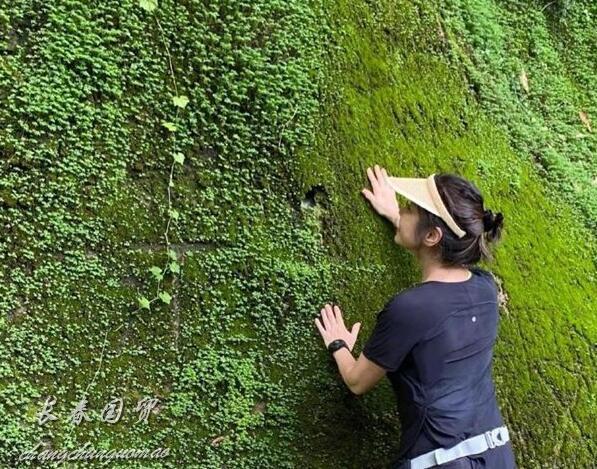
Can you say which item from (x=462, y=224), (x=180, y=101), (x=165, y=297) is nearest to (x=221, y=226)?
(x=165, y=297)

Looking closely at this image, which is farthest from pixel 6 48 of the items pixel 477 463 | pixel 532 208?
pixel 532 208

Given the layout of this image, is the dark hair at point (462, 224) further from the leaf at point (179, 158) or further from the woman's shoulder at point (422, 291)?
the leaf at point (179, 158)

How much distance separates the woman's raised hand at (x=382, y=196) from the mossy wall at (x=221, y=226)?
2.0 inches

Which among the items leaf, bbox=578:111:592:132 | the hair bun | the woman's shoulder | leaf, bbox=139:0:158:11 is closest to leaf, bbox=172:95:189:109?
leaf, bbox=139:0:158:11

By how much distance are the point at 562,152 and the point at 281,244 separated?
2825mm

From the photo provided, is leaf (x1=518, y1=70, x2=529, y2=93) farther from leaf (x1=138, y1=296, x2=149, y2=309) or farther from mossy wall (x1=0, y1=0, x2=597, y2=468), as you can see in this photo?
leaf (x1=138, y1=296, x2=149, y2=309)

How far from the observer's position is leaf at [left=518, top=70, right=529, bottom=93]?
500 centimetres

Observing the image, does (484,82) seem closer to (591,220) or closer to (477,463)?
(591,220)

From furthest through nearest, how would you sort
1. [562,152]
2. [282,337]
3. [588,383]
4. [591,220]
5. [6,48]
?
[562,152], [591,220], [588,383], [282,337], [6,48]

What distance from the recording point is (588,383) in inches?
150

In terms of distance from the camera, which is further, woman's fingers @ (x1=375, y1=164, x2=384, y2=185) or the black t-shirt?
woman's fingers @ (x1=375, y1=164, x2=384, y2=185)

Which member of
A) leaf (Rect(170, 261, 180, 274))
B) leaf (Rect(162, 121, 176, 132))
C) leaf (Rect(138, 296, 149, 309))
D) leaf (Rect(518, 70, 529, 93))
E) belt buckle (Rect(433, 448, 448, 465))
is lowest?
leaf (Rect(138, 296, 149, 309))

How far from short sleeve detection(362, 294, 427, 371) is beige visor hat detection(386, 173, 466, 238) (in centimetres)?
38

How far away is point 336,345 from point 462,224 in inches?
→ 30.9
